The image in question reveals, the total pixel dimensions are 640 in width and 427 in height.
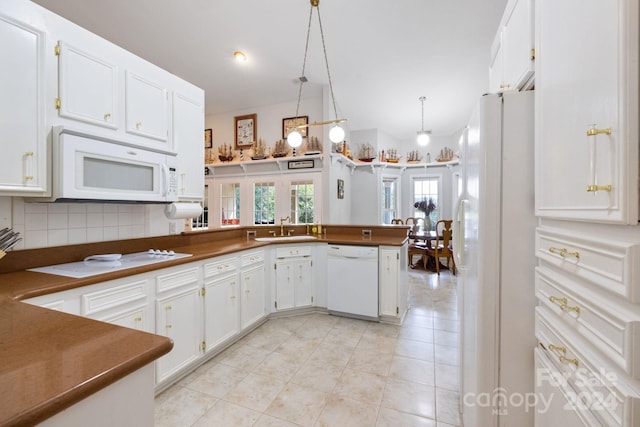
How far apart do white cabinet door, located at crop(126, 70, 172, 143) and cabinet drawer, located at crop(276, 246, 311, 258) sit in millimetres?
1599

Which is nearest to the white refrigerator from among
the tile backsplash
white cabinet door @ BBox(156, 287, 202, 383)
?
white cabinet door @ BBox(156, 287, 202, 383)

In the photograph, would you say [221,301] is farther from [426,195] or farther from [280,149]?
[426,195]

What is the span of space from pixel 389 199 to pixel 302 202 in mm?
3160

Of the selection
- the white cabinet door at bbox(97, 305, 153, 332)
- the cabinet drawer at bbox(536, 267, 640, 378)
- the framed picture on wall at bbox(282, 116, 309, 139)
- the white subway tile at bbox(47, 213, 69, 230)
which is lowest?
the white cabinet door at bbox(97, 305, 153, 332)

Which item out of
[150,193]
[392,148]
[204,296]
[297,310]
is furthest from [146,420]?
[392,148]

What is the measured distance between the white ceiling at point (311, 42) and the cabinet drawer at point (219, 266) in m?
2.54

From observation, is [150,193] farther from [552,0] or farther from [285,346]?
[552,0]

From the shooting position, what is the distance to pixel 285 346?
2.58m

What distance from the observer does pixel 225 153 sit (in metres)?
5.37

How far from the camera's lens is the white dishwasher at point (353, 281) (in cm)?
307

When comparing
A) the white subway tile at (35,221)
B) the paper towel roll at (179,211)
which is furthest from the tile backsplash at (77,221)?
the paper towel roll at (179,211)

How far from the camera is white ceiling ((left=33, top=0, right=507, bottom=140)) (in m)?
2.76

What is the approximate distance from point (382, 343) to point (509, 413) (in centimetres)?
158

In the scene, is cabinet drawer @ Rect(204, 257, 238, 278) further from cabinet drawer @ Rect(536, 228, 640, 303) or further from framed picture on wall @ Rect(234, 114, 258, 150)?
framed picture on wall @ Rect(234, 114, 258, 150)
